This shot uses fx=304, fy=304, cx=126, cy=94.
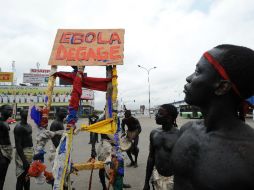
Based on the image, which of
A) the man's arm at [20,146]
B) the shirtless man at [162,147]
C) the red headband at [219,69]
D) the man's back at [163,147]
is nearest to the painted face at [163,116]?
the shirtless man at [162,147]

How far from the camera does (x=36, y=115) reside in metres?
5.16

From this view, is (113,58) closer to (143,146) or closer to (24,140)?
(24,140)

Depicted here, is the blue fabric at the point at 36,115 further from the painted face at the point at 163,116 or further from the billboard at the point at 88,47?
the painted face at the point at 163,116

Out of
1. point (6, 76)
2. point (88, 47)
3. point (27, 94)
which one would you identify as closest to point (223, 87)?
point (88, 47)

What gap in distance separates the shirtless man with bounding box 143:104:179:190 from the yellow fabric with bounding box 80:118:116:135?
1.24 meters

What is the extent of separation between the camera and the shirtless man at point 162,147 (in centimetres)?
383

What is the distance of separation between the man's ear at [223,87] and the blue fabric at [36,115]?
4.20 metres

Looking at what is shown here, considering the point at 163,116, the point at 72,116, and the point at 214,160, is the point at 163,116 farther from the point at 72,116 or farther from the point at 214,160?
the point at 214,160

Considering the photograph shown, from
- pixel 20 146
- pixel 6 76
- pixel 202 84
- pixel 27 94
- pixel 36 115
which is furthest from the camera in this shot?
pixel 27 94

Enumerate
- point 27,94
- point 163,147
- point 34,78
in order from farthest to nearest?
point 34,78, point 27,94, point 163,147

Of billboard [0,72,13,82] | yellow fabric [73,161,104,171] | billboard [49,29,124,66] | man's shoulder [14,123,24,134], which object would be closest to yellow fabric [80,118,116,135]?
yellow fabric [73,161,104,171]

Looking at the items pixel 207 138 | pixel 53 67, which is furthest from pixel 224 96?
pixel 53 67

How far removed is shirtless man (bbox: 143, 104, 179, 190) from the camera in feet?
12.6

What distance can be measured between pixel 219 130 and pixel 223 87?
20cm
